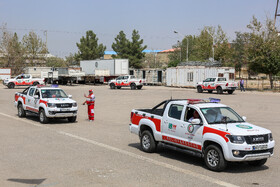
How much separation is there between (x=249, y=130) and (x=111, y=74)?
48082 mm

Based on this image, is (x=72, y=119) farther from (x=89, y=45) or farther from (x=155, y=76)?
(x=89, y=45)

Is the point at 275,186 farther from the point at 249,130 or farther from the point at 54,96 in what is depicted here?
the point at 54,96

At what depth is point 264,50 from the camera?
44844mm

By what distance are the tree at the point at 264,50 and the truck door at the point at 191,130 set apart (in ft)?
122

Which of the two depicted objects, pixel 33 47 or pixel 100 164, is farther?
pixel 33 47

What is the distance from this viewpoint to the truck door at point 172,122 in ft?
32.8

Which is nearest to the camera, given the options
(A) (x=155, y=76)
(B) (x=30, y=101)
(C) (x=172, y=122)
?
(C) (x=172, y=122)

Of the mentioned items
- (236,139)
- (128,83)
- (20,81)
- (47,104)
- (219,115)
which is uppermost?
(20,81)

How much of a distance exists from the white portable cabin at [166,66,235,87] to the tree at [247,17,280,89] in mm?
3282

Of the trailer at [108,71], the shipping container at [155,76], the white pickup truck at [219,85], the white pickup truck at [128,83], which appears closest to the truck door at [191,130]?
the white pickup truck at [219,85]

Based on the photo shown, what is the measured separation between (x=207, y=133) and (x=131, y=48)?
83.2 meters

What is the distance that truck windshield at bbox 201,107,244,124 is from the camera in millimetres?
9367

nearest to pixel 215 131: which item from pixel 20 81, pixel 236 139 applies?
pixel 236 139

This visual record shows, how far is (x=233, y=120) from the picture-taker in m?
9.60
